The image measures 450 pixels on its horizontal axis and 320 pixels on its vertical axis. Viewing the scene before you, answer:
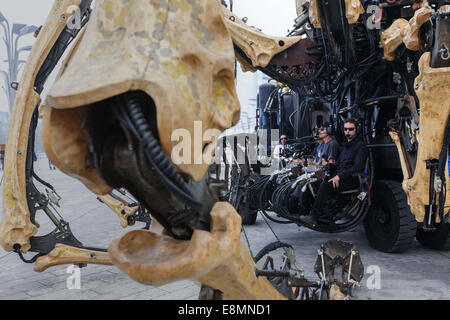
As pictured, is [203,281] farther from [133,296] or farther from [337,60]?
[337,60]

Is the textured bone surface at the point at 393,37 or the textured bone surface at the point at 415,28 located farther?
the textured bone surface at the point at 393,37

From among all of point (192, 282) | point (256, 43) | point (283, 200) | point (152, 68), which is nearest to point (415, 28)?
point (256, 43)

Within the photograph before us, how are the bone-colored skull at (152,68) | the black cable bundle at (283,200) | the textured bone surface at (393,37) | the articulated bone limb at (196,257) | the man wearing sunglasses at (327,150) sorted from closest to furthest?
the bone-colored skull at (152,68)
the articulated bone limb at (196,257)
the textured bone surface at (393,37)
the man wearing sunglasses at (327,150)
the black cable bundle at (283,200)

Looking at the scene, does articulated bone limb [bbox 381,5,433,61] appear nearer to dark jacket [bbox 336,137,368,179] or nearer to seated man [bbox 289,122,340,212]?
dark jacket [bbox 336,137,368,179]

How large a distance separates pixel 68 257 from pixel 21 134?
1.17m

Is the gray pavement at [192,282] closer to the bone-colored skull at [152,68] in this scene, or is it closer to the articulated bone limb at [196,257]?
the articulated bone limb at [196,257]

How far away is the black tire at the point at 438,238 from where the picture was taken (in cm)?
472

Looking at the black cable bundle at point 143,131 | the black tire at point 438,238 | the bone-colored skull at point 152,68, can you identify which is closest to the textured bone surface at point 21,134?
the bone-colored skull at point 152,68

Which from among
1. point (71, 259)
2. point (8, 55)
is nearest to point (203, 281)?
point (71, 259)

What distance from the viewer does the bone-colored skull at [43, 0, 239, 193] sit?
0.92 metres

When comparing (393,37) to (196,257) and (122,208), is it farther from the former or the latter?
(196,257)

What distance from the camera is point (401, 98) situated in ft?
13.7

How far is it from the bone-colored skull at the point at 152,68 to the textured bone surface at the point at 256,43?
299 cm

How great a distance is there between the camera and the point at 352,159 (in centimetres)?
462
